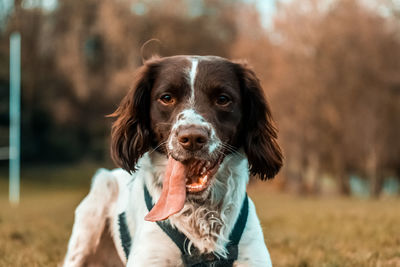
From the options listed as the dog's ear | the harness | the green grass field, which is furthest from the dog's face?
the green grass field

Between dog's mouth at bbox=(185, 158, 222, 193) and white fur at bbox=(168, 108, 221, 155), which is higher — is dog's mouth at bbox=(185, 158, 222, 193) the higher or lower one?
the lower one

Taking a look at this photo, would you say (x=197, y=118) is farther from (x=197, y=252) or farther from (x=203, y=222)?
(x=197, y=252)

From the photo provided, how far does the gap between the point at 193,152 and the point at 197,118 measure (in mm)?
232

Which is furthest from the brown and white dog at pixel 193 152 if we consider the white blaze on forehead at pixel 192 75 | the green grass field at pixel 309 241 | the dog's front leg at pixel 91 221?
the green grass field at pixel 309 241

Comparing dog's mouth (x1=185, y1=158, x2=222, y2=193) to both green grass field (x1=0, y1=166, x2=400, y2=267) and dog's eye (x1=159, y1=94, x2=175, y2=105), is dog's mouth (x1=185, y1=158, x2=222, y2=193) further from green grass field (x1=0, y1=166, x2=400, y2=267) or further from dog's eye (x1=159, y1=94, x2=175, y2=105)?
green grass field (x1=0, y1=166, x2=400, y2=267)

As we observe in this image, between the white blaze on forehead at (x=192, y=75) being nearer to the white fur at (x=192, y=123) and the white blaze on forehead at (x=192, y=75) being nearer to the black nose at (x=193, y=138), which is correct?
the white fur at (x=192, y=123)

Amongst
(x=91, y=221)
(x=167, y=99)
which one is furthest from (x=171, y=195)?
(x=91, y=221)

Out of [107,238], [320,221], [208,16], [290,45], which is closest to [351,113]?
[290,45]

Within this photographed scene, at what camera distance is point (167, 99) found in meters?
3.54

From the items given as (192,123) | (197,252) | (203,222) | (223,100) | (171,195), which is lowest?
(197,252)

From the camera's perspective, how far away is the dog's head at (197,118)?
10.6ft

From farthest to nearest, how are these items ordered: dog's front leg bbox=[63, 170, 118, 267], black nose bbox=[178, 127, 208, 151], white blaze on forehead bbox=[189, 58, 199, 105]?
dog's front leg bbox=[63, 170, 118, 267] < white blaze on forehead bbox=[189, 58, 199, 105] < black nose bbox=[178, 127, 208, 151]

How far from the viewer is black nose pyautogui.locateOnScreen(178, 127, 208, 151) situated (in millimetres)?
3029

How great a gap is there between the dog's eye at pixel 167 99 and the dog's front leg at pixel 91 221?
131cm
